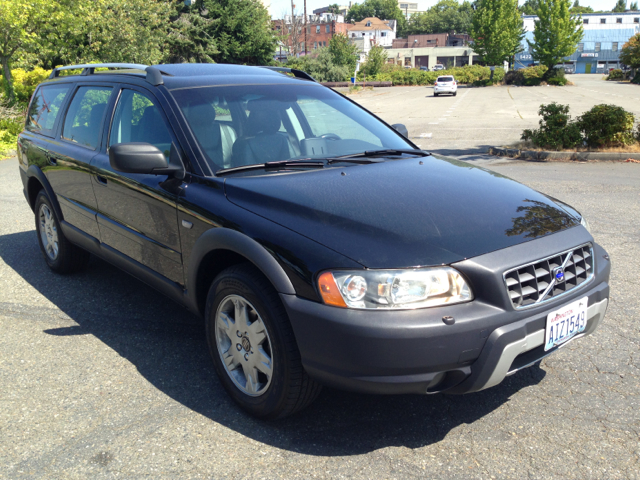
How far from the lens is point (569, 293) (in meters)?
2.67

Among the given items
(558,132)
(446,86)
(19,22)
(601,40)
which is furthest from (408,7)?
(558,132)

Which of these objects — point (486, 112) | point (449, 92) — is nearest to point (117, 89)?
point (486, 112)

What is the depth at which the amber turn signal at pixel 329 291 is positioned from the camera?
7.87ft

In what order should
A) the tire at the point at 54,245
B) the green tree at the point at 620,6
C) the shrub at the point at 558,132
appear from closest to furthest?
the tire at the point at 54,245
the shrub at the point at 558,132
the green tree at the point at 620,6

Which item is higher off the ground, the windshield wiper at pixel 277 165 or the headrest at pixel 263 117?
the headrest at pixel 263 117

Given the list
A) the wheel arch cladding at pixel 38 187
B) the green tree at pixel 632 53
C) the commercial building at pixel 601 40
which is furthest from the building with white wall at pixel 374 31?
the wheel arch cladding at pixel 38 187

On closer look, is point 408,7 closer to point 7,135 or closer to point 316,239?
point 7,135

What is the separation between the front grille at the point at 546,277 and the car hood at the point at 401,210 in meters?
0.14

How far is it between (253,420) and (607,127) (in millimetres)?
10911

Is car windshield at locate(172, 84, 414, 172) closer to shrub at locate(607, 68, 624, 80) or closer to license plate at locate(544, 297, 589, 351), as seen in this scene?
license plate at locate(544, 297, 589, 351)

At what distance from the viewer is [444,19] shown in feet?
490

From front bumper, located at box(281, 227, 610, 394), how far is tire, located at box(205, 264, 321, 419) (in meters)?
0.12

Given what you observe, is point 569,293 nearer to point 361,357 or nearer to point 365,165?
point 361,357

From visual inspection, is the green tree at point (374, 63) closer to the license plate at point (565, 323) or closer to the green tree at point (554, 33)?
the green tree at point (554, 33)
